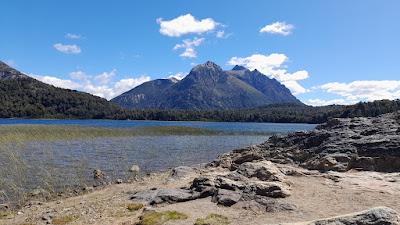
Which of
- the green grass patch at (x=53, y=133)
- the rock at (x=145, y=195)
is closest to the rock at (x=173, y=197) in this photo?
the rock at (x=145, y=195)

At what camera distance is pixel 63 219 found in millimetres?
20297

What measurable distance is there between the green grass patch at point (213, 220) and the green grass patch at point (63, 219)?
6.39 meters

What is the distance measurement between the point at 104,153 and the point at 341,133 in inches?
1099

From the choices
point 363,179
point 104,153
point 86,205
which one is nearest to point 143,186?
point 86,205

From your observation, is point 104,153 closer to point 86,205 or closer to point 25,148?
point 25,148

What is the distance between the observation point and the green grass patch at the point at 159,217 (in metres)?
18.2

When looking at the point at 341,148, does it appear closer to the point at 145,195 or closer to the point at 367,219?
the point at 145,195

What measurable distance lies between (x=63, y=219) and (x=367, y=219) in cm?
1439

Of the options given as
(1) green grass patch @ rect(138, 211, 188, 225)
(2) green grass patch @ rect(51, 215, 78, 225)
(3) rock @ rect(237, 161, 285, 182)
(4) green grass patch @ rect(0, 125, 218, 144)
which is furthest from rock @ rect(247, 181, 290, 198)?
(4) green grass patch @ rect(0, 125, 218, 144)

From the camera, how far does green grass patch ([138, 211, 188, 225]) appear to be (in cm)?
1815

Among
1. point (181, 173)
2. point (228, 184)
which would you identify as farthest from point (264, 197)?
point (181, 173)

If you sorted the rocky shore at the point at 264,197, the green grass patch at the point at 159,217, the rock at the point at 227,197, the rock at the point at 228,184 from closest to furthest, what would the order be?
the green grass patch at the point at 159,217 < the rocky shore at the point at 264,197 < the rock at the point at 227,197 < the rock at the point at 228,184

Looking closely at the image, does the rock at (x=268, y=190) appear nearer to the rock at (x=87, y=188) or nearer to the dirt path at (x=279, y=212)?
the dirt path at (x=279, y=212)

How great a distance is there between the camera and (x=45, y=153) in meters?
46.3
